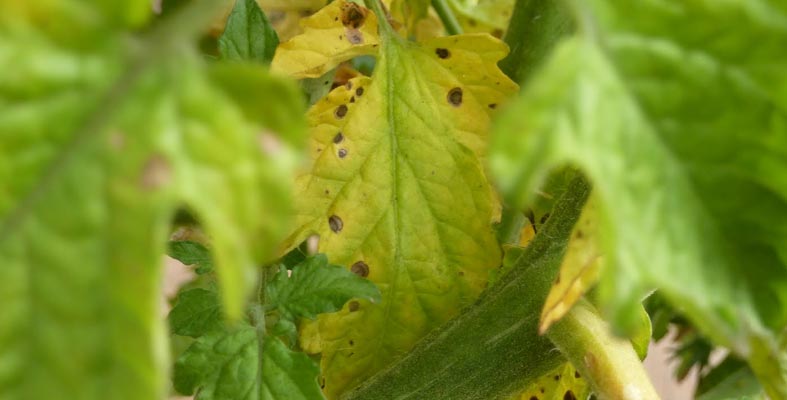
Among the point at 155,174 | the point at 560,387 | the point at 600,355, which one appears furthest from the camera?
the point at 560,387

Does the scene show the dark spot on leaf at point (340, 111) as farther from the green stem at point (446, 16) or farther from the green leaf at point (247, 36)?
the green stem at point (446, 16)

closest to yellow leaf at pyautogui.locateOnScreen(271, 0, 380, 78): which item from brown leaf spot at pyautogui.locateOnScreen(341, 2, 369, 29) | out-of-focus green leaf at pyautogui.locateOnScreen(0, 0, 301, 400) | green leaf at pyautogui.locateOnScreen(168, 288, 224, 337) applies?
brown leaf spot at pyautogui.locateOnScreen(341, 2, 369, 29)

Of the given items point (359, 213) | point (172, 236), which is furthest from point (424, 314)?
point (172, 236)

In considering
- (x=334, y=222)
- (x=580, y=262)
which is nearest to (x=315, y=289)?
(x=334, y=222)

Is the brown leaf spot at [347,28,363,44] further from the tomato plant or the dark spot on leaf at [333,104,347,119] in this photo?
the tomato plant

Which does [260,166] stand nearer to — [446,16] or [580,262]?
[580,262]

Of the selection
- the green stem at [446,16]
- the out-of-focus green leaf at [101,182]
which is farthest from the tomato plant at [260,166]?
the green stem at [446,16]
